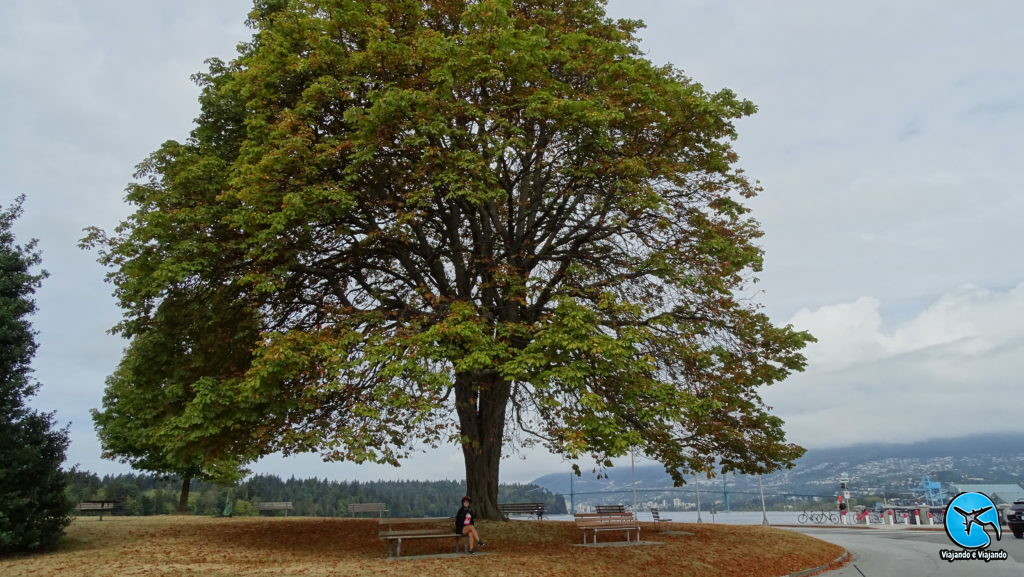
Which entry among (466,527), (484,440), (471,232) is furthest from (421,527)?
(471,232)

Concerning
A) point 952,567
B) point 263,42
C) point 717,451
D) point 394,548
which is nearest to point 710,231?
point 717,451

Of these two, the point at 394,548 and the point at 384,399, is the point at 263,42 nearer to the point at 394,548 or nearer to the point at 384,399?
the point at 384,399

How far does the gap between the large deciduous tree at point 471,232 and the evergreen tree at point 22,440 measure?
216cm

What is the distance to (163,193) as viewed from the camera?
13945mm

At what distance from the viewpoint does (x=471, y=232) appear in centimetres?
1673

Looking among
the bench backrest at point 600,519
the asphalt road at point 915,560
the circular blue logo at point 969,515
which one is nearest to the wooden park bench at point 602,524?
the bench backrest at point 600,519

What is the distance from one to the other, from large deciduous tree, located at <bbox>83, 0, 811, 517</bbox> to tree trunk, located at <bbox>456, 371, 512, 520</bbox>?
0.08 m

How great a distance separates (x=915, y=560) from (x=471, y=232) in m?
14.5

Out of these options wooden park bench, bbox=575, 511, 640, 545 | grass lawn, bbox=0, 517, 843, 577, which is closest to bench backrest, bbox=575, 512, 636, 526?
wooden park bench, bbox=575, 511, 640, 545

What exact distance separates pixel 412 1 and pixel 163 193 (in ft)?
24.9

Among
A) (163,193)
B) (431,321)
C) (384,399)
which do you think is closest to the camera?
(384,399)

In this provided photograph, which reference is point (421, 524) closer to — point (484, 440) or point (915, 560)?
point (484, 440)

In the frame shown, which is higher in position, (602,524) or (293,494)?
(602,524)

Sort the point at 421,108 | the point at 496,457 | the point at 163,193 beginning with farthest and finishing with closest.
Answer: the point at 496,457
the point at 163,193
the point at 421,108
